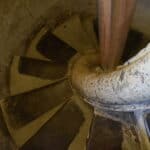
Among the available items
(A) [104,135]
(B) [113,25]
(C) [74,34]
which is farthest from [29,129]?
(B) [113,25]

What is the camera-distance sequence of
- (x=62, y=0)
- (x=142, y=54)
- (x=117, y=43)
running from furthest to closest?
(x=62, y=0) < (x=117, y=43) < (x=142, y=54)

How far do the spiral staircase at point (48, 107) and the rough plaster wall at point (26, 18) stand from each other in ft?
0.15

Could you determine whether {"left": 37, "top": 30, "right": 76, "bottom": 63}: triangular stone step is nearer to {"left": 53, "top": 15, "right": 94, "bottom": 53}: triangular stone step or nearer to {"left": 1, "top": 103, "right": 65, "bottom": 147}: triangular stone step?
{"left": 53, "top": 15, "right": 94, "bottom": 53}: triangular stone step

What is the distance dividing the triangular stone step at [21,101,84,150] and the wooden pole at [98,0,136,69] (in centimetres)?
69

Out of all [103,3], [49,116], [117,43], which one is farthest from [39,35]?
[103,3]

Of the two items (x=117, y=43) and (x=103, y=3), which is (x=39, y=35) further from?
(x=103, y=3)

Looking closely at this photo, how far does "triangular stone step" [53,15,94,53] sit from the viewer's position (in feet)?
7.33

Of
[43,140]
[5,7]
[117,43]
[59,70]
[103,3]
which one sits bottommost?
[43,140]

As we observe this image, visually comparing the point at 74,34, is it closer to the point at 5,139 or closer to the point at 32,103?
A: the point at 32,103

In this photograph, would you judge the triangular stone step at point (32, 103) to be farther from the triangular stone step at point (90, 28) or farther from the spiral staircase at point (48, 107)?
the triangular stone step at point (90, 28)

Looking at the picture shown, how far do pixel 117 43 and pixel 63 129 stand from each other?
862mm

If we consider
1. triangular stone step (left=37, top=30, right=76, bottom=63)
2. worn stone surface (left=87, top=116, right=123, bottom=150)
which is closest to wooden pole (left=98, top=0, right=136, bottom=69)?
worn stone surface (left=87, top=116, right=123, bottom=150)

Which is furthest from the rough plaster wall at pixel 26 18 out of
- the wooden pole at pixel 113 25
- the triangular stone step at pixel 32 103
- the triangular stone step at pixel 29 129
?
the wooden pole at pixel 113 25

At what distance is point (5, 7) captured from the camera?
2084 mm
